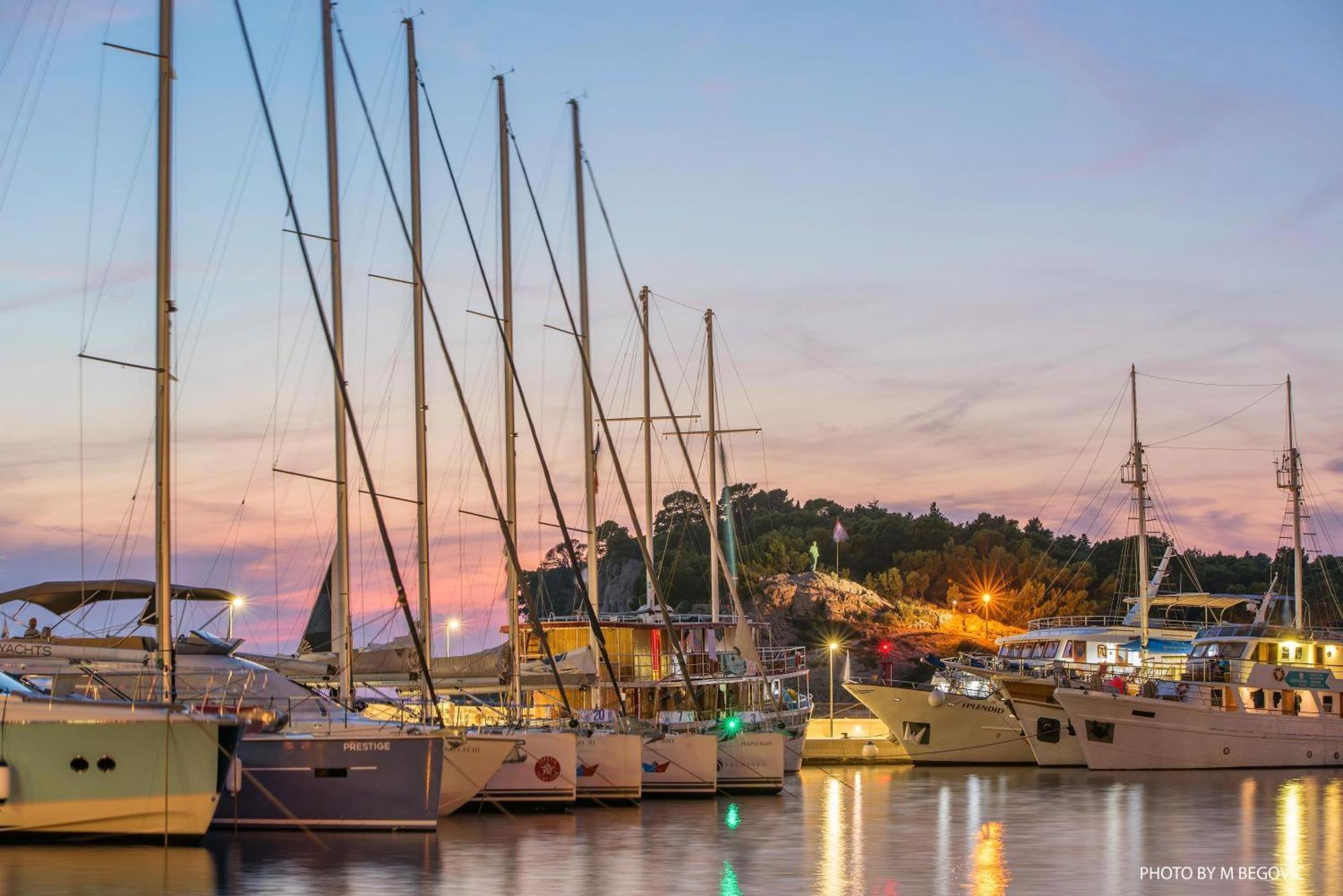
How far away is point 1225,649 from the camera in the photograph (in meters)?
53.8

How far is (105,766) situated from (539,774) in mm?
10526

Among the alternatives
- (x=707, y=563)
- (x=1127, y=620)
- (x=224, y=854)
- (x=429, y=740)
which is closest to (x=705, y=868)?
(x=429, y=740)

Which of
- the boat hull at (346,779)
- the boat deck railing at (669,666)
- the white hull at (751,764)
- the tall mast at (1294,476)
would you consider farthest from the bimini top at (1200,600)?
the boat hull at (346,779)

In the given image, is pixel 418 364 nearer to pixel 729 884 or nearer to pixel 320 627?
pixel 320 627

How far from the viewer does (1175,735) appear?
52281 millimetres

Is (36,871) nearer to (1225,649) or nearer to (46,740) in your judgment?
(46,740)

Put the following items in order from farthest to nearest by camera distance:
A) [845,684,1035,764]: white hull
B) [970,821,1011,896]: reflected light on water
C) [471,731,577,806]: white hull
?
[845,684,1035,764]: white hull < [471,731,577,806]: white hull < [970,821,1011,896]: reflected light on water

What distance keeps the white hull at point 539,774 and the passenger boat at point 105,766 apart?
878cm

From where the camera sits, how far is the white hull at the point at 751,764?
39.3 meters

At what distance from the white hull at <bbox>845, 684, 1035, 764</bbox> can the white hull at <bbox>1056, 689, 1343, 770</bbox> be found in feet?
14.7

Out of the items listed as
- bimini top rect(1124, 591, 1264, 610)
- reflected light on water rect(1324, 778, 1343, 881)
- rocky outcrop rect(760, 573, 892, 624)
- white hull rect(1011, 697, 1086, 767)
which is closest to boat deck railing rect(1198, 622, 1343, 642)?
white hull rect(1011, 697, 1086, 767)

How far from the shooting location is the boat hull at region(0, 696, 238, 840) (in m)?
25.1

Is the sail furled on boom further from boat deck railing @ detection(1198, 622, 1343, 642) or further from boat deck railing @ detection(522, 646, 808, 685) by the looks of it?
boat deck railing @ detection(1198, 622, 1343, 642)

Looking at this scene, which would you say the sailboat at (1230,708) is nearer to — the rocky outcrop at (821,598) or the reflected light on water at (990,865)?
the reflected light on water at (990,865)
